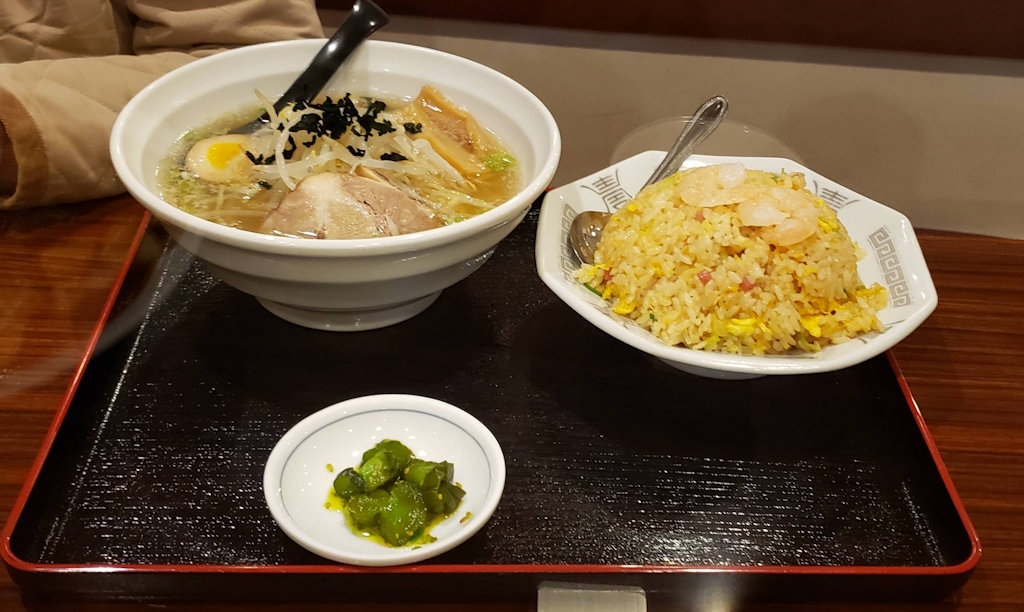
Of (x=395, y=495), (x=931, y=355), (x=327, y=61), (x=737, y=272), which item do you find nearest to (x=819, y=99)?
(x=931, y=355)

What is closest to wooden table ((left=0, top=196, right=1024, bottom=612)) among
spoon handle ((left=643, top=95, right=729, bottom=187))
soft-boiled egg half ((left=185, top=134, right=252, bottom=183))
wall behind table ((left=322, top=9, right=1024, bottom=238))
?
soft-boiled egg half ((left=185, top=134, right=252, bottom=183))

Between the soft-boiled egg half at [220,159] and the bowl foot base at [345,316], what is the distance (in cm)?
28

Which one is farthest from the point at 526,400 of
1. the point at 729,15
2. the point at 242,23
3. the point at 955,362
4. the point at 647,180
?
the point at 729,15

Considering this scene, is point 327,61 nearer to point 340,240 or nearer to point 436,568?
point 340,240

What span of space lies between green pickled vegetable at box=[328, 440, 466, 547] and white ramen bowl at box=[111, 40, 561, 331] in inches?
10.9

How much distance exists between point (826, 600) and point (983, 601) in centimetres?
23

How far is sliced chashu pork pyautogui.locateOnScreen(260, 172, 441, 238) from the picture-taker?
124 cm

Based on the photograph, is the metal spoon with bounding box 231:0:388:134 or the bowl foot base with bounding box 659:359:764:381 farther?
the metal spoon with bounding box 231:0:388:134

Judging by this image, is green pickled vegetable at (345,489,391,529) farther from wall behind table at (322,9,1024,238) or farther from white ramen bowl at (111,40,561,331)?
wall behind table at (322,9,1024,238)

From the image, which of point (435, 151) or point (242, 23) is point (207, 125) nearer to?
point (435, 151)

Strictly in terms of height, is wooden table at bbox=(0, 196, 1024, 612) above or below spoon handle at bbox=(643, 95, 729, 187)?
below

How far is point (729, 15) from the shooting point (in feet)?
8.71

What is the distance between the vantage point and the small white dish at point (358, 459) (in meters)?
0.98

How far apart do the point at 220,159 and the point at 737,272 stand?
1012mm
